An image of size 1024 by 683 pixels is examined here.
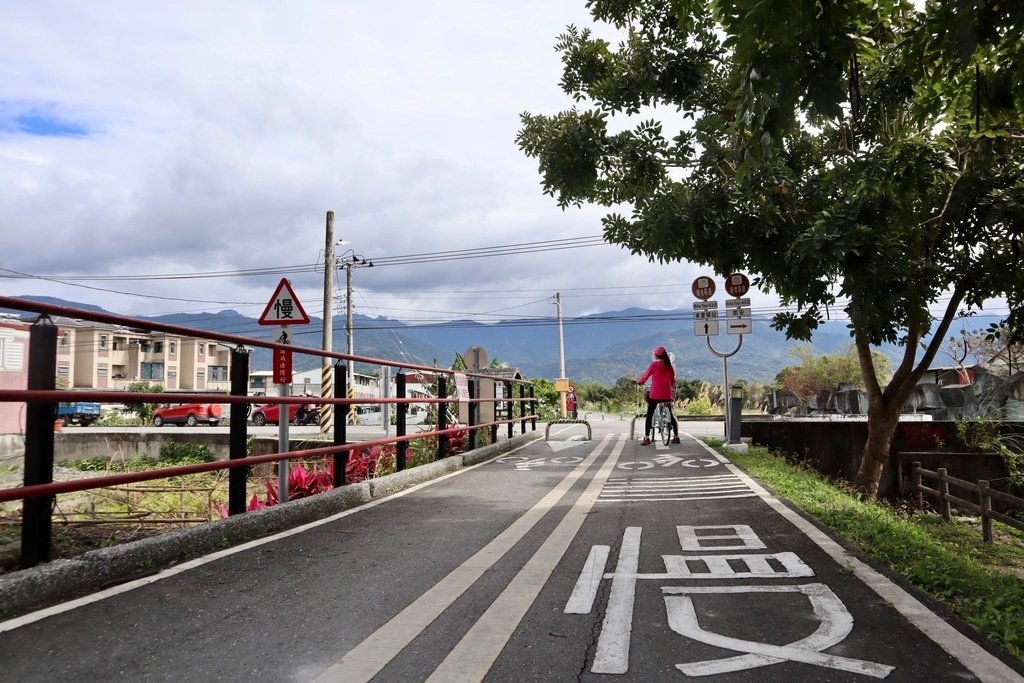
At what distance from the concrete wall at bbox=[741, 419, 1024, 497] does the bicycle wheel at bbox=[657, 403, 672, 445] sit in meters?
2.36

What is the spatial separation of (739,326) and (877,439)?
355 cm

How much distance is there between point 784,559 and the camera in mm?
4418

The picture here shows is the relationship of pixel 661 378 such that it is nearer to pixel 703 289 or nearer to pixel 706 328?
pixel 706 328

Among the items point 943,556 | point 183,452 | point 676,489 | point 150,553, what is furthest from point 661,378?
point 183,452

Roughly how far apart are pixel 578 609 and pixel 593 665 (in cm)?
70

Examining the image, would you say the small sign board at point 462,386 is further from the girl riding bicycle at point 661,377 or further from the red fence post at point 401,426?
the girl riding bicycle at point 661,377

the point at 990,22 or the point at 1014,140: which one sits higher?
the point at 1014,140

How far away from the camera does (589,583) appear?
3.80m

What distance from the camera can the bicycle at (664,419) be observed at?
1421cm

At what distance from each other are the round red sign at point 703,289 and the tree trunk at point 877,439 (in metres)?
4.17

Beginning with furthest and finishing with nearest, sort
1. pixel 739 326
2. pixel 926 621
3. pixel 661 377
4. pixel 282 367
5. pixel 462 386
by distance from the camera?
pixel 739 326
pixel 661 377
pixel 462 386
pixel 282 367
pixel 926 621

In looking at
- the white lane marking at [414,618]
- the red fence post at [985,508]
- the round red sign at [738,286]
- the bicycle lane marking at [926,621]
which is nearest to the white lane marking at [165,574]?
the white lane marking at [414,618]

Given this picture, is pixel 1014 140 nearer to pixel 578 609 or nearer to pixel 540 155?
pixel 540 155

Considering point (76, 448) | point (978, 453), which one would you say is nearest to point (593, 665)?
point (76, 448)
